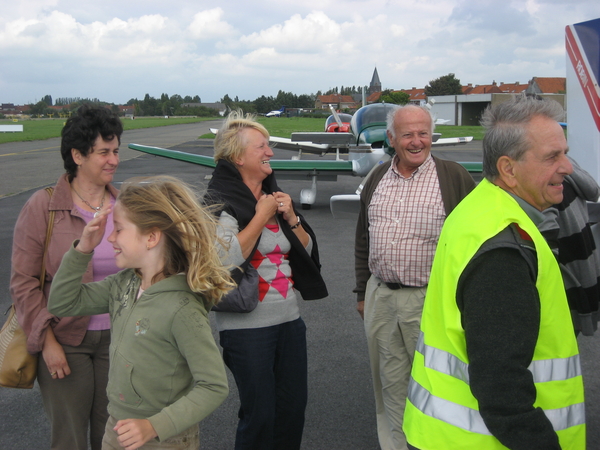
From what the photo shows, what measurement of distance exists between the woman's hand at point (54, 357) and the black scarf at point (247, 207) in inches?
32.8

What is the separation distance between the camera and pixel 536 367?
4.09 feet

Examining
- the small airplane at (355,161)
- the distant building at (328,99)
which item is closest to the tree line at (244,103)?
the distant building at (328,99)

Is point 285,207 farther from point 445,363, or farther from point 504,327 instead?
point 504,327

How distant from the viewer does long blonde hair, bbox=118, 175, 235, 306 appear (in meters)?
1.63

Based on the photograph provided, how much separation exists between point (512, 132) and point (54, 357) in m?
1.85

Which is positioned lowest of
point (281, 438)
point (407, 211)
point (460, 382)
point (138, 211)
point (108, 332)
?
point (281, 438)

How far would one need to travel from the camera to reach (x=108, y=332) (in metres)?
2.20

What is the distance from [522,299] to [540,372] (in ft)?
0.69

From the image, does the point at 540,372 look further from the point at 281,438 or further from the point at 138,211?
the point at 281,438

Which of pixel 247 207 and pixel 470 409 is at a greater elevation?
pixel 247 207

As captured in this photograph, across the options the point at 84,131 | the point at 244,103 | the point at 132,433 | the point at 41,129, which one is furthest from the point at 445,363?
the point at 244,103

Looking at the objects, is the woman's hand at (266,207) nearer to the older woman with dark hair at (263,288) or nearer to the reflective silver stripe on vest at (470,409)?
the older woman with dark hair at (263,288)

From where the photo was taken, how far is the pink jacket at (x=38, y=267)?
2.08 meters

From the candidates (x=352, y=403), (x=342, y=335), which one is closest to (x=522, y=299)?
(x=352, y=403)
